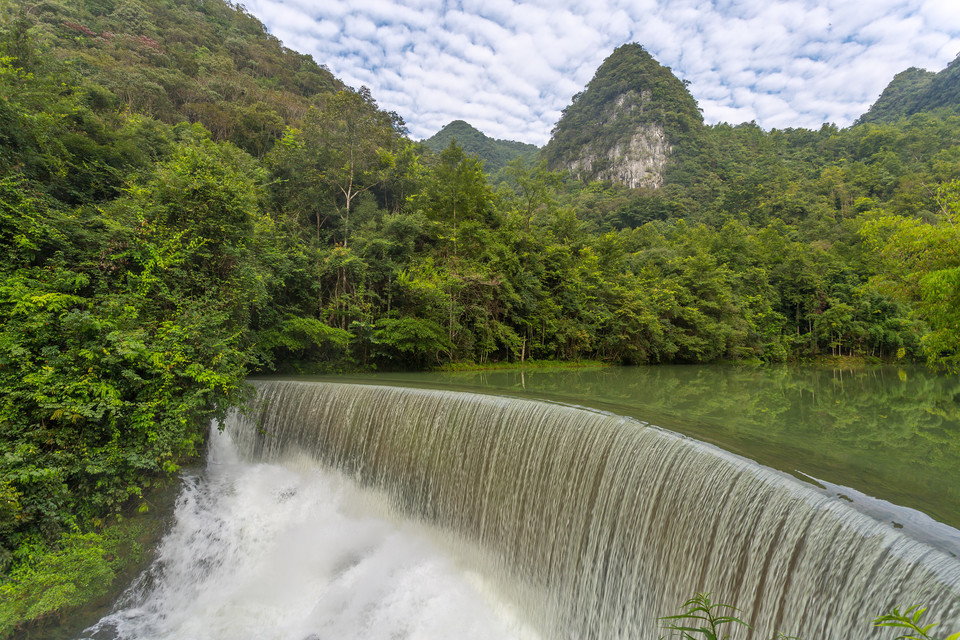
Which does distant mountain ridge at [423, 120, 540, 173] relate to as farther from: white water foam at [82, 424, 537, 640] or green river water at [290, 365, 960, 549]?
white water foam at [82, 424, 537, 640]

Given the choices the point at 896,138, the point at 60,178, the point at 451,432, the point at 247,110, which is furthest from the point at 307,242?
the point at 896,138

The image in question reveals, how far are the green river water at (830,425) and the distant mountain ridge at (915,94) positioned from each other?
337 ft

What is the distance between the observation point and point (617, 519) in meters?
4.18

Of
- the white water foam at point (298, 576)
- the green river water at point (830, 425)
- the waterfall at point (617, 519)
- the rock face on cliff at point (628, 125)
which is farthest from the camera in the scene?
the rock face on cliff at point (628, 125)

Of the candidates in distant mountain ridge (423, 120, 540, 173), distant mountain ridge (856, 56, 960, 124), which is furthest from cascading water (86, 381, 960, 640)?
distant mountain ridge (856, 56, 960, 124)

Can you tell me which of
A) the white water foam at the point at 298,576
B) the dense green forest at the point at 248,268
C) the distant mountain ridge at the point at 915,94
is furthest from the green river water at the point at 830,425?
the distant mountain ridge at the point at 915,94

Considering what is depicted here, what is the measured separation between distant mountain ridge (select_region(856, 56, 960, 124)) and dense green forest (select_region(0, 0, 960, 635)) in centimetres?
6060

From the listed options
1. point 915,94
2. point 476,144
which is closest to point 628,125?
point 476,144

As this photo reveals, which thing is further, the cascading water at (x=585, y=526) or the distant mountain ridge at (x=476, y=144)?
the distant mountain ridge at (x=476, y=144)

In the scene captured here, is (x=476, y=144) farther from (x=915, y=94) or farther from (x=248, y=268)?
(x=915, y=94)

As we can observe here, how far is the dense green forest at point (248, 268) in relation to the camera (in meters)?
5.31

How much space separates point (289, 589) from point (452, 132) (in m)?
90.6

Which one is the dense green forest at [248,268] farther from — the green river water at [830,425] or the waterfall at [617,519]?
the waterfall at [617,519]

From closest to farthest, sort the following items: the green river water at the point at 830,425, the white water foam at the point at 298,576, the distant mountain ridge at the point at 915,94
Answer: the green river water at the point at 830,425 → the white water foam at the point at 298,576 → the distant mountain ridge at the point at 915,94
